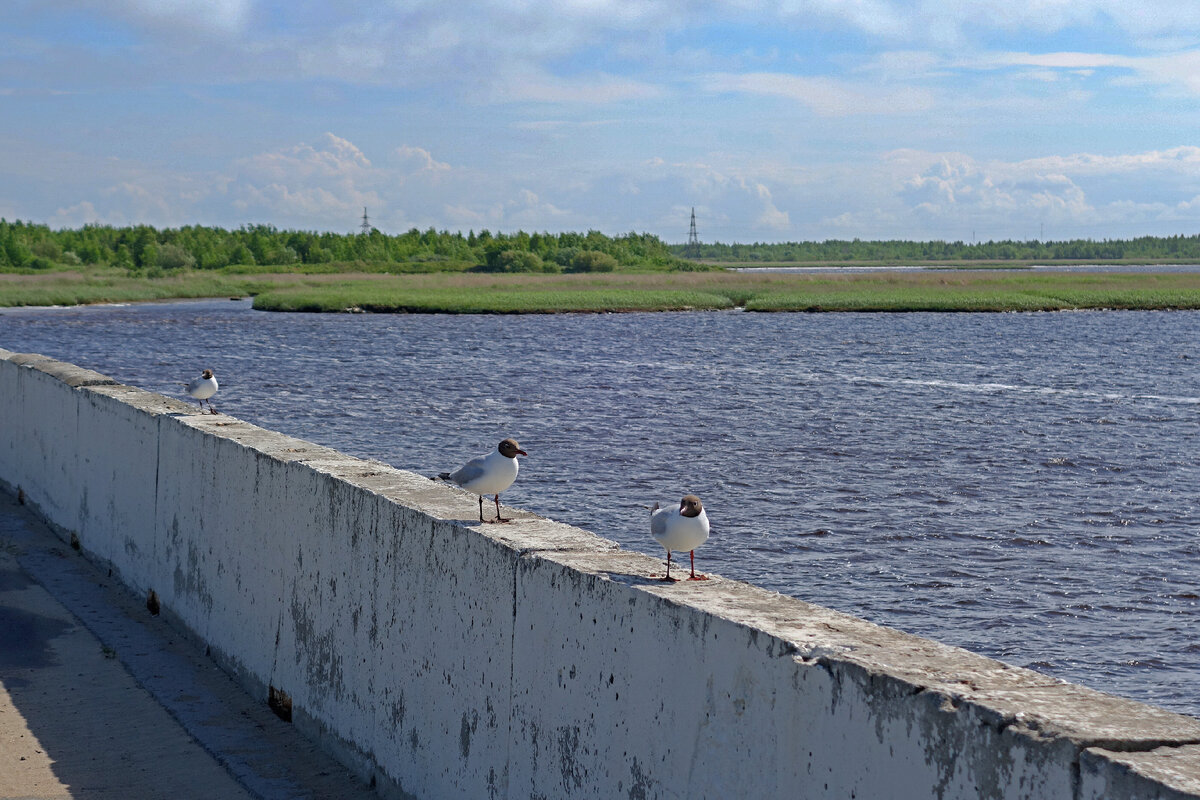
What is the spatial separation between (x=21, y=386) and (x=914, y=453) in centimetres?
1876

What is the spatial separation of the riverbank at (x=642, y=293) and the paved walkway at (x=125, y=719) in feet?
251

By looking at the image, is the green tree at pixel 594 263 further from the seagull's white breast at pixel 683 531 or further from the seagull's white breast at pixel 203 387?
the seagull's white breast at pixel 683 531

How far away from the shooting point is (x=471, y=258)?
633 ft

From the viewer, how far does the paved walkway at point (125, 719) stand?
6.50 m

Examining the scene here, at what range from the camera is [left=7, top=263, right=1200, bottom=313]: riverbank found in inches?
3467

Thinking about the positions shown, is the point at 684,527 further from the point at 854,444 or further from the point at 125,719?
the point at 854,444

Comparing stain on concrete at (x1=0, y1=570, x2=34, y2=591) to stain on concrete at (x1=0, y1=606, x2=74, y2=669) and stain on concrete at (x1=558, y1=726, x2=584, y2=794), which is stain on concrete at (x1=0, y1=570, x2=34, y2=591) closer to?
stain on concrete at (x1=0, y1=606, x2=74, y2=669)

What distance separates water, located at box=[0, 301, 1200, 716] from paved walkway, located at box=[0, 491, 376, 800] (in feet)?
26.6

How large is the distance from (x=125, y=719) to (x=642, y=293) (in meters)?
88.7

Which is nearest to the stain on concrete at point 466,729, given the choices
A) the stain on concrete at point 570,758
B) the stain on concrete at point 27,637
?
the stain on concrete at point 570,758

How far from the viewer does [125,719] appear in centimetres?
744

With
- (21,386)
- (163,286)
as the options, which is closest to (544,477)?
(21,386)

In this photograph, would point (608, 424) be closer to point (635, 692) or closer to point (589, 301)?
point (635, 692)

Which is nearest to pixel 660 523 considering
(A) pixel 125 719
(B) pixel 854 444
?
(A) pixel 125 719
